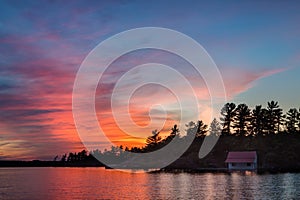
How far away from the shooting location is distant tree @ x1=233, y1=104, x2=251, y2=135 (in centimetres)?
16162

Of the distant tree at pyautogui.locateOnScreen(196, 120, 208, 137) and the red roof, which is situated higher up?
the distant tree at pyautogui.locateOnScreen(196, 120, 208, 137)

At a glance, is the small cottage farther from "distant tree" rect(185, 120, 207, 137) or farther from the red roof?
"distant tree" rect(185, 120, 207, 137)

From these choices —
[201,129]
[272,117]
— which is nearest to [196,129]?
[201,129]

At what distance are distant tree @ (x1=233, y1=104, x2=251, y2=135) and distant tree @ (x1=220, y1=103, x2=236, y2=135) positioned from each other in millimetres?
1875

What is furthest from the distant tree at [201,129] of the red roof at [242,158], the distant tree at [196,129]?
the red roof at [242,158]

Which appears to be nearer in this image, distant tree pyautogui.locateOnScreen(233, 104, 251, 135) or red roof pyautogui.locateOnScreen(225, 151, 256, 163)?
red roof pyautogui.locateOnScreen(225, 151, 256, 163)

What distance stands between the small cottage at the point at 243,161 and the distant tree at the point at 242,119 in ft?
102

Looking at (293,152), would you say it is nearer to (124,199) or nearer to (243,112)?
(243,112)

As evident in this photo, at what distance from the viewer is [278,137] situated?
156m

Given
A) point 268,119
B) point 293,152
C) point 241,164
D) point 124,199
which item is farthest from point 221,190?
point 268,119

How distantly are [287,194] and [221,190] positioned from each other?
1139 centimetres

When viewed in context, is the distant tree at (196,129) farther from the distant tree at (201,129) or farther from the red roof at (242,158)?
the red roof at (242,158)

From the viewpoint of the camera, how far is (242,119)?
6422 inches

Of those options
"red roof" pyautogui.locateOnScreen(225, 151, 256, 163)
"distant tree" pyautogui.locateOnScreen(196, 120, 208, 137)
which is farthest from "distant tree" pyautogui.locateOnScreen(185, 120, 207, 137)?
"red roof" pyautogui.locateOnScreen(225, 151, 256, 163)
